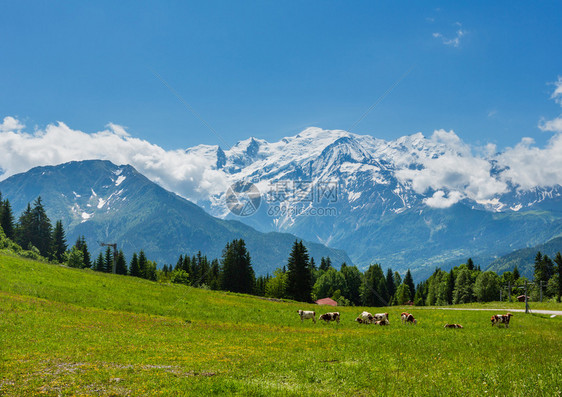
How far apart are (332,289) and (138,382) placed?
132m

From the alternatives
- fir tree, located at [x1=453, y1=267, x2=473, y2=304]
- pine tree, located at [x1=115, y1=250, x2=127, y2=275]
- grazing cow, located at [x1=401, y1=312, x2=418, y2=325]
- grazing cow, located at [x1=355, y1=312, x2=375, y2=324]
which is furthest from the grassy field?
pine tree, located at [x1=115, y1=250, x2=127, y2=275]

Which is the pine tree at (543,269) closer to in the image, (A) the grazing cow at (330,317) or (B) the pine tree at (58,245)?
(A) the grazing cow at (330,317)

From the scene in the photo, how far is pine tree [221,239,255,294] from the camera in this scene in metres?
105

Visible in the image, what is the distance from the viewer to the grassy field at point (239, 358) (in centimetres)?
1338

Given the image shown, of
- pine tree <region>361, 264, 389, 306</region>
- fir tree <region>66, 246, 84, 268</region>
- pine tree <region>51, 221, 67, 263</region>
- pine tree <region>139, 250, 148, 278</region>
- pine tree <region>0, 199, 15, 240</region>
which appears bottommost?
pine tree <region>361, 264, 389, 306</region>

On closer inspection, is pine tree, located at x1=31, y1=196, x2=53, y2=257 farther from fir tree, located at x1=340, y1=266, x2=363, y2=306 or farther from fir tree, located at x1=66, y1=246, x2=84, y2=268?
fir tree, located at x1=340, y1=266, x2=363, y2=306

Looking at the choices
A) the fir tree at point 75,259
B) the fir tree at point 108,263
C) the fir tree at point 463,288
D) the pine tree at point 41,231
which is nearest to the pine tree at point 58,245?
the pine tree at point 41,231

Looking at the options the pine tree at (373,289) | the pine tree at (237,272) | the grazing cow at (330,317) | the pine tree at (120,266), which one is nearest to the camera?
the grazing cow at (330,317)

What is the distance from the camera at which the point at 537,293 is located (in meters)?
125

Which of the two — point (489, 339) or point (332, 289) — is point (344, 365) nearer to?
point (489, 339)

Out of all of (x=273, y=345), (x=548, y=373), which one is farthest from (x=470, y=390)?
(x=273, y=345)

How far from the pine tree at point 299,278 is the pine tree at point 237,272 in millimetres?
22931

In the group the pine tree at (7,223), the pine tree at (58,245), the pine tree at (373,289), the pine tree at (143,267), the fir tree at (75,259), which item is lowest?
the pine tree at (373,289)

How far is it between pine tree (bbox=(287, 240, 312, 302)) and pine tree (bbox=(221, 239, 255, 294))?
2293 cm
